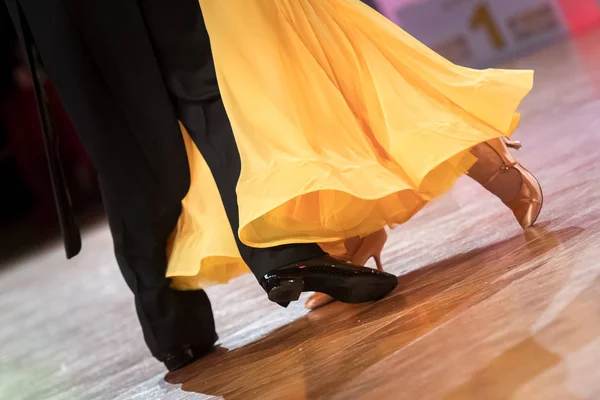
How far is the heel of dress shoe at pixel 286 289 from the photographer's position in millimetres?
1021

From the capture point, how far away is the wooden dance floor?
0.73 m

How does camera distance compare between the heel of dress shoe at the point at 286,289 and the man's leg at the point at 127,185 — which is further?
the man's leg at the point at 127,185

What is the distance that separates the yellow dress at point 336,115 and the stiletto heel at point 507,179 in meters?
0.05

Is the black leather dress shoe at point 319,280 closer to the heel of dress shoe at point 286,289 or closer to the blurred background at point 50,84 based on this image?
the heel of dress shoe at point 286,289

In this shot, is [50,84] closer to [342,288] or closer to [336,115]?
[336,115]

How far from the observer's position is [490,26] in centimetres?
499

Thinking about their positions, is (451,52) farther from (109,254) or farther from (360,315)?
(360,315)

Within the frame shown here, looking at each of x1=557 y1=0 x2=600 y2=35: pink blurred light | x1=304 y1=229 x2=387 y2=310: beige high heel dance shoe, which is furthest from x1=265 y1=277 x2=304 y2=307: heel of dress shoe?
x1=557 y1=0 x2=600 y2=35: pink blurred light

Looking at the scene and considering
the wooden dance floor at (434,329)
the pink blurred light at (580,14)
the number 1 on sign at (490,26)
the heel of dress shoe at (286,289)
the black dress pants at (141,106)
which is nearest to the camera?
the wooden dance floor at (434,329)

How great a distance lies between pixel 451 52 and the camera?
4.91 meters

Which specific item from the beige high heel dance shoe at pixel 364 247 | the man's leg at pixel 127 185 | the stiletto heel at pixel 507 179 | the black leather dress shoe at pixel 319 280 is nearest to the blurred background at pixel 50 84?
the man's leg at pixel 127 185

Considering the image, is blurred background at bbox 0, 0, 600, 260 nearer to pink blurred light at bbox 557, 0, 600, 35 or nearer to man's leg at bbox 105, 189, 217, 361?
pink blurred light at bbox 557, 0, 600, 35

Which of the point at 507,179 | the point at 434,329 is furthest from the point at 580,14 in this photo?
the point at 434,329

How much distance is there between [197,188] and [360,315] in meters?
0.37
